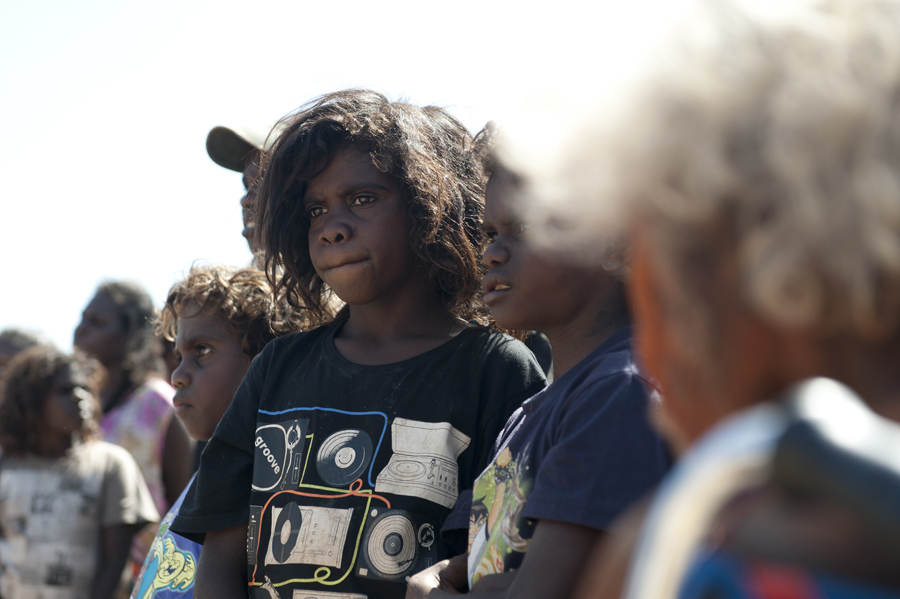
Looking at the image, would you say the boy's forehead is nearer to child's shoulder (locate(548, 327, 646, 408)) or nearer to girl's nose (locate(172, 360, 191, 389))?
girl's nose (locate(172, 360, 191, 389))

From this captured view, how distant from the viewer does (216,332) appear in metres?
3.39

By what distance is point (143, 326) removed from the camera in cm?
588

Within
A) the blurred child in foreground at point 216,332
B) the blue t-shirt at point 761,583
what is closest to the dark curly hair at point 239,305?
the blurred child in foreground at point 216,332

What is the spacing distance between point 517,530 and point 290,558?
82cm

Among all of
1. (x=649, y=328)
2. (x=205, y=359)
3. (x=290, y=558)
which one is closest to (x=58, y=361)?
(x=205, y=359)

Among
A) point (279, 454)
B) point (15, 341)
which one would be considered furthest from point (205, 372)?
point (15, 341)

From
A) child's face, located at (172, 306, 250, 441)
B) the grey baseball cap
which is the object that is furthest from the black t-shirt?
the grey baseball cap

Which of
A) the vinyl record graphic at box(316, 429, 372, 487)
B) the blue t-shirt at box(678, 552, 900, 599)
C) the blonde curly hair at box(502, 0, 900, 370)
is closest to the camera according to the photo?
the blue t-shirt at box(678, 552, 900, 599)

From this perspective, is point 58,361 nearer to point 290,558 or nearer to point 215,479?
point 215,479

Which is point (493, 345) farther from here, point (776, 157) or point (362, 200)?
point (776, 157)

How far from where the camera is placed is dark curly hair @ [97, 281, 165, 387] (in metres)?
5.56

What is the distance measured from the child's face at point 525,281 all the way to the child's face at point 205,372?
1.61m

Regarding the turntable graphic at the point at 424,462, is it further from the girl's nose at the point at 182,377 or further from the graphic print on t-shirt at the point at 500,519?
the girl's nose at the point at 182,377

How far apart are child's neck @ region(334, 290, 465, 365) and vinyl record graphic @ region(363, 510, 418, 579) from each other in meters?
0.49
